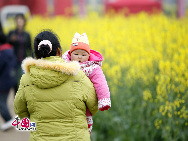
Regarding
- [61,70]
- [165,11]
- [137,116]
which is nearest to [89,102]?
[61,70]

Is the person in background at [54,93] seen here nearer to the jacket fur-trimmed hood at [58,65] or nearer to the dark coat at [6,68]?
the jacket fur-trimmed hood at [58,65]

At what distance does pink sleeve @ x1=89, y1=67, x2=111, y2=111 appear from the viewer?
1935mm

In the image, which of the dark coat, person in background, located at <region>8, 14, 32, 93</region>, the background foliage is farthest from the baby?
person in background, located at <region>8, 14, 32, 93</region>

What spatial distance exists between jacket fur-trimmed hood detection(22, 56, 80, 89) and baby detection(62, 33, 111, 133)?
163 millimetres

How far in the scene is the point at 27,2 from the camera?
1320 centimetres

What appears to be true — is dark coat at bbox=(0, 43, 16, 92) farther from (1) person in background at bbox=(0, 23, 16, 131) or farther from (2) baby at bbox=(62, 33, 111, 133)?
(2) baby at bbox=(62, 33, 111, 133)

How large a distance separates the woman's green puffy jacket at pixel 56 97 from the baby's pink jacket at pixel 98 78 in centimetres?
5

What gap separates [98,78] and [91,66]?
0.11 metres

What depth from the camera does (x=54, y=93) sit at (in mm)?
1882

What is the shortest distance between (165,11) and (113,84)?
582cm

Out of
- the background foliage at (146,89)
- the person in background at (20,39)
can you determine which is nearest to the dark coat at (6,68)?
the background foliage at (146,89)

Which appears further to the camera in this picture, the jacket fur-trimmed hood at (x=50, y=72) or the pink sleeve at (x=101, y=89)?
the pink sleeve at (x=101, y=89)

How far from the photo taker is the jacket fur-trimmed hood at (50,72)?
1833mm

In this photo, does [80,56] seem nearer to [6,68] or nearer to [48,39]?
[48,39]
